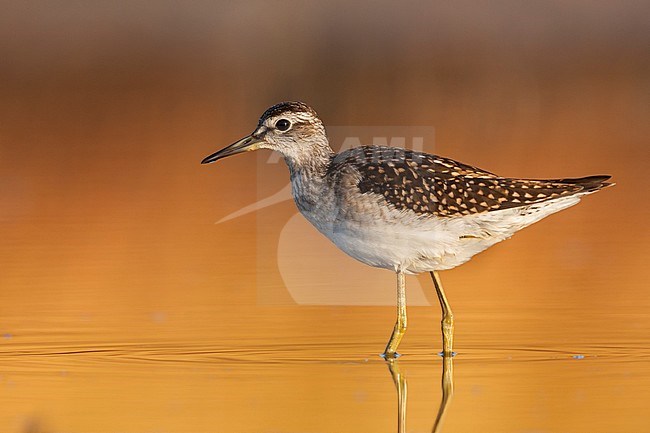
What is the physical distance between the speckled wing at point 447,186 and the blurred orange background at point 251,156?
1050 mm

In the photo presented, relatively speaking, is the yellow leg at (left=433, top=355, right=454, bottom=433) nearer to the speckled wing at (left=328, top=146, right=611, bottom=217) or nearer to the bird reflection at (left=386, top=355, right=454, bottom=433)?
the bird reflection at (left=386, top=355, right=454, bottom=433)

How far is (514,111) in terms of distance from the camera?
24484 millimetres

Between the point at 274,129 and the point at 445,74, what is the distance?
1606 centimetres

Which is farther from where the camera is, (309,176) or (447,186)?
(309,176)

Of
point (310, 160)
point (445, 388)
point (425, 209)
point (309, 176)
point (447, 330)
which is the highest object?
point (310, 160)

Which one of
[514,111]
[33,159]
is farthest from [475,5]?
[33,159]

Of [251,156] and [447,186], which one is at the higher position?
[251,156]

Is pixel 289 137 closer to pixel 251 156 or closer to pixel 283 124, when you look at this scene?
pixel 283 124

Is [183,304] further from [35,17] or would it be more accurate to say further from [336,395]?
[35,17]

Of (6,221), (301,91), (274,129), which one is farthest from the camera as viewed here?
(301,91)

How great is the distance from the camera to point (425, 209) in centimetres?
1054

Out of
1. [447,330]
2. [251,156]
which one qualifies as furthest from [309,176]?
[251,156]

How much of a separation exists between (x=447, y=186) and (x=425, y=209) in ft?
0.82

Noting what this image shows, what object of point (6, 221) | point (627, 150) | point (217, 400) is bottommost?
point (217, 400)
